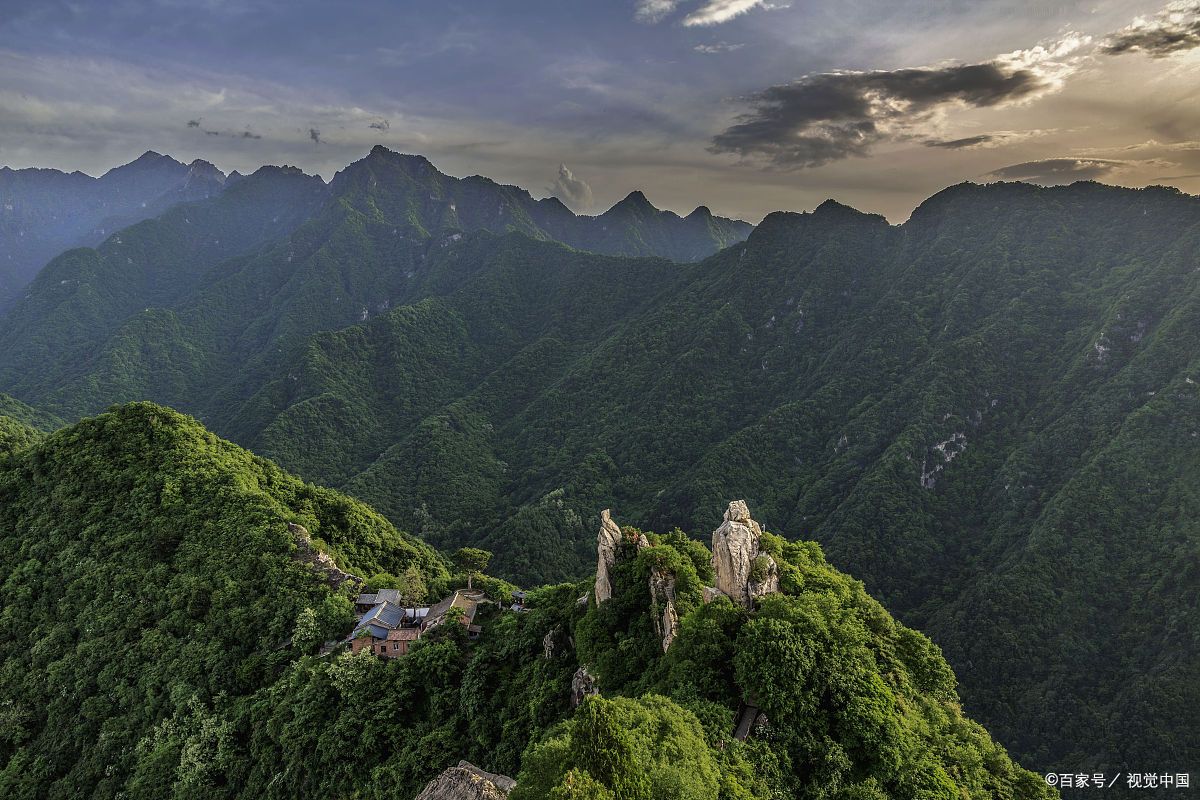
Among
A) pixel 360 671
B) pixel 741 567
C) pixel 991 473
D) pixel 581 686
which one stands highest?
pixel 741 567

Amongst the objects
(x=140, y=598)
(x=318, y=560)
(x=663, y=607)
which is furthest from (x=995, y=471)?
(x=140, y=598)

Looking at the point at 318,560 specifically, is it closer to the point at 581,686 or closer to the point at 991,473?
the point at 581,686

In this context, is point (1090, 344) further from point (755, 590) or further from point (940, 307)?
point (755, 590)

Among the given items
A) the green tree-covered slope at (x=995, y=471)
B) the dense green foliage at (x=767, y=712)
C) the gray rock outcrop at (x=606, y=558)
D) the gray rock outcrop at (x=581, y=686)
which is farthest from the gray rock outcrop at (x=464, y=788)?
the green tree-covered slope at (x=995, y=471)

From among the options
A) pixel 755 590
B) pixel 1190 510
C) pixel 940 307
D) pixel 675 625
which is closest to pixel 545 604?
pixel 675 625

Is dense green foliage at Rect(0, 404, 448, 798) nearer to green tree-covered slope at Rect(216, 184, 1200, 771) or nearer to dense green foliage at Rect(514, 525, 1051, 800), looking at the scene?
dense green foliage at Rect(514, 525, 1051, 800)

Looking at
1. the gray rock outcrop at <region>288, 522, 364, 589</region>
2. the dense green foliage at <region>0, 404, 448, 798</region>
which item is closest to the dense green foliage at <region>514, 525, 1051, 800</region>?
the gray rock outcrop at <region>288, 522, 364, 589</region>
